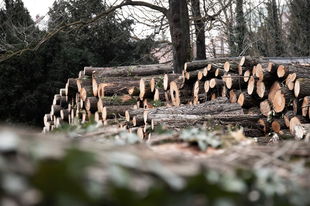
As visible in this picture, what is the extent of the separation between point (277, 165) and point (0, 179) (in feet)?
3.70

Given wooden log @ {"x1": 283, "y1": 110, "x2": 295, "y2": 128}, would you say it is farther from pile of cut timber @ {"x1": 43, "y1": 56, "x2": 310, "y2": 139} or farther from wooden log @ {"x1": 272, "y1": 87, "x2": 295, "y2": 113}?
wooden log @ {"x1": 272, "y1": 87, "x2": 295, "y2": 113}

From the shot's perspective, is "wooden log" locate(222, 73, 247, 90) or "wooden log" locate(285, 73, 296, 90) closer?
"wooden log" locate(285, 73, 296, 90)

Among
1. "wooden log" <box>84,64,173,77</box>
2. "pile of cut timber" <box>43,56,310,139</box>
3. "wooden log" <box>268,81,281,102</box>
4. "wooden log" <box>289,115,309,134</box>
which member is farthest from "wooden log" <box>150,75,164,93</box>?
"wooden log" <box>289,115,309,134</box>

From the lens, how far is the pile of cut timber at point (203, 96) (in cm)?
525

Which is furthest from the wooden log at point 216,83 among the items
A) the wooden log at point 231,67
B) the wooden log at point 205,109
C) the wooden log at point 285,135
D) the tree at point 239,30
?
the tree at point 239,30

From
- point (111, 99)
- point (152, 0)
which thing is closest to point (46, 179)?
point (111, 99)

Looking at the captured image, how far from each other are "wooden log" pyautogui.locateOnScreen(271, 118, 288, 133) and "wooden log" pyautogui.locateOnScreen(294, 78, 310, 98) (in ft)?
1.68

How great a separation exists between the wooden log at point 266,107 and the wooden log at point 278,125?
0.73ft

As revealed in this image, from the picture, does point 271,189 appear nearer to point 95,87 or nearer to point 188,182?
point 188,182

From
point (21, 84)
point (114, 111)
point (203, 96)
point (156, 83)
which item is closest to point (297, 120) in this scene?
point (203, 96)

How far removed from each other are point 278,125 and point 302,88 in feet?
2.33

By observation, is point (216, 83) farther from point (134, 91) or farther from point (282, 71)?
point (134, 91)

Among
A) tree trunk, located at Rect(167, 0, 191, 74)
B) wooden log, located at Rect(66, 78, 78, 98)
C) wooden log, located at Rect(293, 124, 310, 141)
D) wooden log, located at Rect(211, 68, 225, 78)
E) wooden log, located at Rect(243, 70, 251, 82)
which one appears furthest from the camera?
tree trunk, located at Rect(167, 0, 191, 74)

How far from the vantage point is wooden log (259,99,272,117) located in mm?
5715
